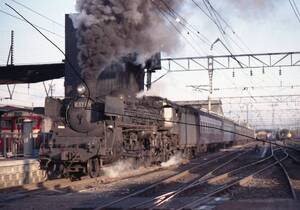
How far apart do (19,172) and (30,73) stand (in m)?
11.7

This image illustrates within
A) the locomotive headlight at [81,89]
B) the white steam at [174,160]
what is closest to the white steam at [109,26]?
the locomotive headlight at [81,89]

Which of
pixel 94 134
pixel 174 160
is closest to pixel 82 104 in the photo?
pixel 94 134

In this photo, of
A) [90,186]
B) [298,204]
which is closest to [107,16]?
[90,186]

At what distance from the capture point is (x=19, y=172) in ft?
56.5

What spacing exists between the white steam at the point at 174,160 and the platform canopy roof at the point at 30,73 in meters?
8.23

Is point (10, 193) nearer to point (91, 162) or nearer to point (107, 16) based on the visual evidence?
point (91, 162)

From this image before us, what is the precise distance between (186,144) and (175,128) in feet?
12.2

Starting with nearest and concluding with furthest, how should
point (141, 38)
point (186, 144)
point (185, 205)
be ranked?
point (185, 205), point (141, 38), point (186, 144)

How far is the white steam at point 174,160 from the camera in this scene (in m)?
24.9

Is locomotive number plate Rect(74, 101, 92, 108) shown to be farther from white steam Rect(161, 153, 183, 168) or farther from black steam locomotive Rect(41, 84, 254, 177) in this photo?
white steam Rect(161, 153, 183, 168)

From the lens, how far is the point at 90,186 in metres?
15.2

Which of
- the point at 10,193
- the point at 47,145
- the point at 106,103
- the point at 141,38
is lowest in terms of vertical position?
the point at 10,193

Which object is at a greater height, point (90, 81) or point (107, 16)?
point (107, 16)

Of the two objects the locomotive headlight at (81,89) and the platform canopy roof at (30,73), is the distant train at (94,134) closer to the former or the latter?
the locomotive headlight at (81,89)
